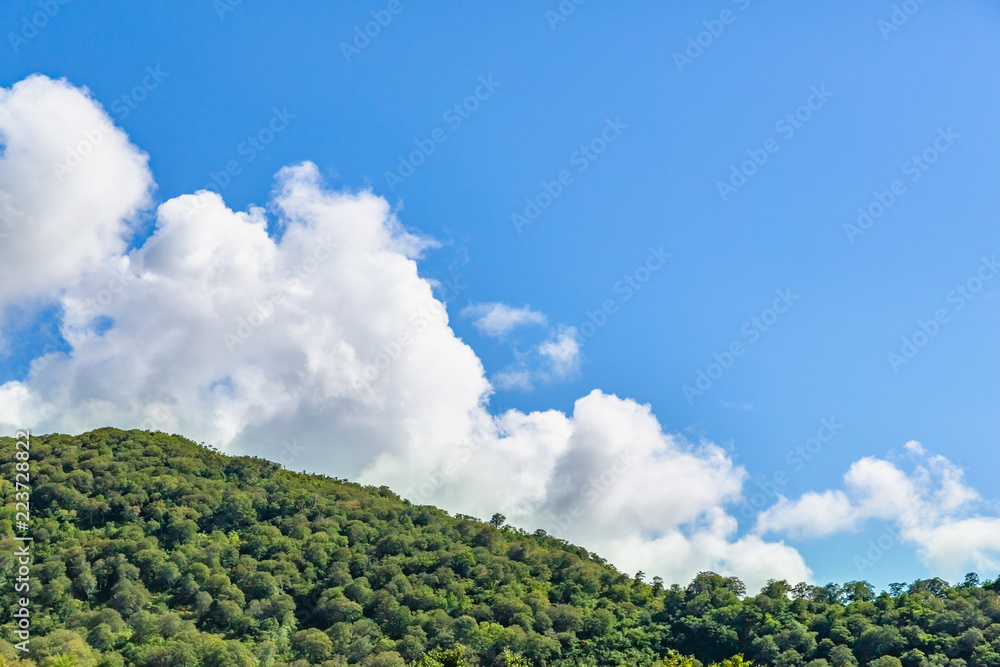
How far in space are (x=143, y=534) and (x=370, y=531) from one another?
98.6 ft

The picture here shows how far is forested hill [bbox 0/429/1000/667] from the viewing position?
9500 cm

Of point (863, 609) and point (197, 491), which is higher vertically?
point (197, 491)

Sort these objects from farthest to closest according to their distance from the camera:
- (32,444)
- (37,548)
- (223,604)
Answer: (32,444)
(37,548)
(223,604)

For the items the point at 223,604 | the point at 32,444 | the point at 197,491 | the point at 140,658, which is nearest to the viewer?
the point at 140,658

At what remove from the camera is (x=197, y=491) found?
126m

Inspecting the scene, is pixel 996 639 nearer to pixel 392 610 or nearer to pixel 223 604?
pixel 392 610

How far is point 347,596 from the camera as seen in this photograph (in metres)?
110

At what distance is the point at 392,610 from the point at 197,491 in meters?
37.8

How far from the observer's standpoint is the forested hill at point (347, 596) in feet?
312

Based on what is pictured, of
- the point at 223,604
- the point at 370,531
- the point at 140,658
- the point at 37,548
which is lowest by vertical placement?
the point at 140,658

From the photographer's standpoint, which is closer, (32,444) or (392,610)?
(392,610)

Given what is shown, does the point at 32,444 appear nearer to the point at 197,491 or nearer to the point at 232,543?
the point at 197,491

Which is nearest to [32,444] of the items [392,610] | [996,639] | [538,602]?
[392,610]

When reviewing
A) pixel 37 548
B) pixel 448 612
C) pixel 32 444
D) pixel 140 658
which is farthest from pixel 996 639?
pixel 32 444
